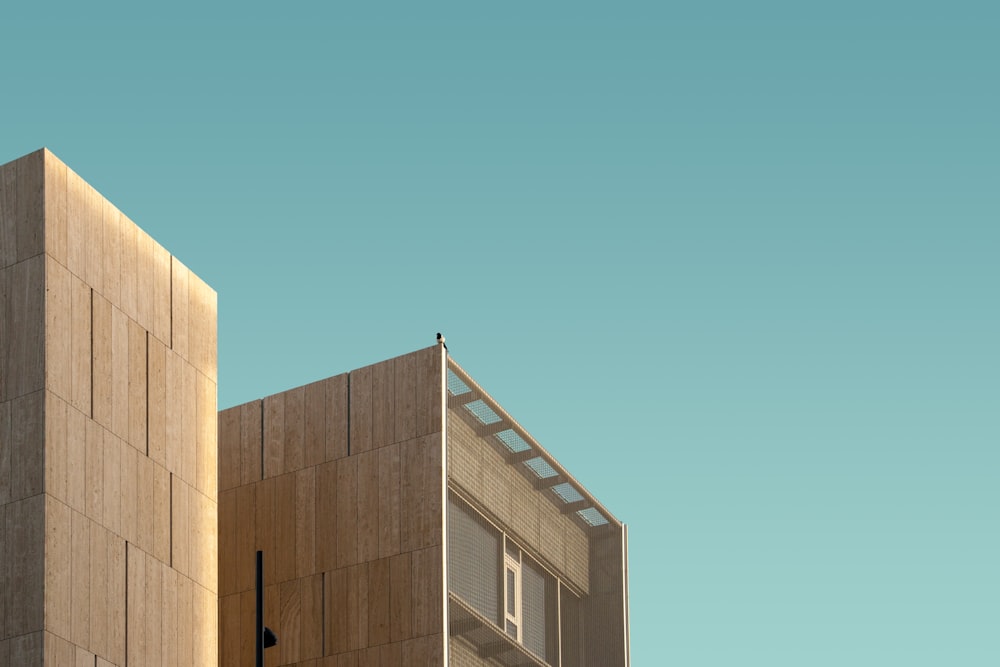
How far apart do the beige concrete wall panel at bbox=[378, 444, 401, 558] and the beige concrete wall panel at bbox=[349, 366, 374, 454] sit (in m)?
0.41

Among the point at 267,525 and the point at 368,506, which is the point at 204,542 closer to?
the point at 368,506

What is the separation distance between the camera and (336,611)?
974 inches

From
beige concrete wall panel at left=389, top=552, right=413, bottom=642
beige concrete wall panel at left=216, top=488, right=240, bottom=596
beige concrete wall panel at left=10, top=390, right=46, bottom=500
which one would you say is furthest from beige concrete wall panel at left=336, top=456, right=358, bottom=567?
beige concrete wall panel at left=10, top=390, right=46, bottom=500

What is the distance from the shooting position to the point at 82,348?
20328 millimetres

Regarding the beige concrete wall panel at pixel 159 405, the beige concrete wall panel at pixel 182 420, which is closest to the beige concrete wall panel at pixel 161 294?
the beige concrete wall panel at pixel 159 405

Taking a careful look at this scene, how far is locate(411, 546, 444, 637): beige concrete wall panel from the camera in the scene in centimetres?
2386

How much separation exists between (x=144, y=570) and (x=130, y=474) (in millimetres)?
1140

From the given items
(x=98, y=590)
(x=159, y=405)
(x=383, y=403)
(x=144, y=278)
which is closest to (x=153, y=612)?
(x=98, y=590)

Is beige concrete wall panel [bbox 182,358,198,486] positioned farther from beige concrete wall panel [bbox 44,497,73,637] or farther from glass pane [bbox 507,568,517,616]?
glass pane [bbox 507,568,517,616]

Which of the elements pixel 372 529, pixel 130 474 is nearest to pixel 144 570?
pixel 130 474

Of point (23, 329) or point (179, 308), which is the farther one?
point (179, 308)

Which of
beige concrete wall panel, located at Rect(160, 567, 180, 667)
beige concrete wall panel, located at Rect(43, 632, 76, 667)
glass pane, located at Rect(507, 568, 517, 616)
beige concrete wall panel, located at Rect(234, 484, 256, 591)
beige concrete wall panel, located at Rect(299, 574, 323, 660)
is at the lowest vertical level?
beige concrete wall panel, located at Rect(43, 632, 76, 667)

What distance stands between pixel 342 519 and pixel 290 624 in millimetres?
1661

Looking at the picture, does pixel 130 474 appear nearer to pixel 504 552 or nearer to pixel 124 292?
pixel 124 292
